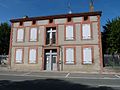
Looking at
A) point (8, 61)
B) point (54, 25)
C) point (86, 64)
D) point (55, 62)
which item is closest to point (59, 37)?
A: point (54, 25)

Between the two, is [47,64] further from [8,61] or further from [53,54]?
[8,61]

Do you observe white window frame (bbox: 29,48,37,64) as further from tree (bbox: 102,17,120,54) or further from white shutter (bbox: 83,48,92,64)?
tree (bbox: 102,17,120,54)

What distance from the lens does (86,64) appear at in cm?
2027

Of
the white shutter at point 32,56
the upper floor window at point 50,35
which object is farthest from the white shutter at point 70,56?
the white shutter at point 32,56

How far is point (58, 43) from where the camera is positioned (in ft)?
70.9

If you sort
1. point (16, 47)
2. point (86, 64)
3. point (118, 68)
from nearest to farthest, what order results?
1. point (118, 68)
2. point (86, 64)
3. point (16, 47)

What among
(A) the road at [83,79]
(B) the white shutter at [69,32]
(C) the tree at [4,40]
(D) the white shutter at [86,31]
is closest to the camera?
(A) the road at [83,79]

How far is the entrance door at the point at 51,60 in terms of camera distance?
21906mm

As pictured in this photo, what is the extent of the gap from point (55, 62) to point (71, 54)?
2.43m

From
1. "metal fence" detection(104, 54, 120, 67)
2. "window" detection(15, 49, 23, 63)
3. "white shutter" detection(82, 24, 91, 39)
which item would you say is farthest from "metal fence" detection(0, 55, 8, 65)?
"metal fence" detection(104, 54, 120, 67)

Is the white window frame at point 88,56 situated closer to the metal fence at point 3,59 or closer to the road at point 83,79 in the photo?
the road at point 83,79

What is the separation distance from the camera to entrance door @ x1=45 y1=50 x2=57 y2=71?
21906 millimetres

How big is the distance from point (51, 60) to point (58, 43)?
229 cm

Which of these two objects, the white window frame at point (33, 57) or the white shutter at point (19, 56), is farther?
the white shutter at point (19, 56)
